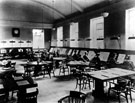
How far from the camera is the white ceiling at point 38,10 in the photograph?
10938 millimetres

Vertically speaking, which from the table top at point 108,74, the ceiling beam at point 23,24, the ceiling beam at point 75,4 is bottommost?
the table top at point 108,74

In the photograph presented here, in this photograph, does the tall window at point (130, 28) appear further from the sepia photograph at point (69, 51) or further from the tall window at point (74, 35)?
the tall window at point (74, 35)

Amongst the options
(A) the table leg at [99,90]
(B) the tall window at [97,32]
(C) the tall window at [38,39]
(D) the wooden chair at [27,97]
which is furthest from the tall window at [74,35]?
(D) the wooden chair at [27,97]

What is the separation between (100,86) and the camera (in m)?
4.33

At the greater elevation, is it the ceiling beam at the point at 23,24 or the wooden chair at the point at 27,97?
the ceiling beam at the point at 23,24

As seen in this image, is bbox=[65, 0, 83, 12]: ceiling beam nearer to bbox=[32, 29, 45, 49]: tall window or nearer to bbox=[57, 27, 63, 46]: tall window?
bbox=[57, 27, 63, 46]: tall window

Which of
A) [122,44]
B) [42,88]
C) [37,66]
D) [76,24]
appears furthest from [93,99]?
[76,24]

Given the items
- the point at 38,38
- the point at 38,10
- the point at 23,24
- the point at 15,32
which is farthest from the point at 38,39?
the point at 38,10

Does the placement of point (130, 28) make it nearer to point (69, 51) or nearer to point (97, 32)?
point (97, 32)

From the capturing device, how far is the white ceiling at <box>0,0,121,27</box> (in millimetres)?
10938

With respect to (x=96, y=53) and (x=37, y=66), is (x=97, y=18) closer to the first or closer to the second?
(x=96, y=53)

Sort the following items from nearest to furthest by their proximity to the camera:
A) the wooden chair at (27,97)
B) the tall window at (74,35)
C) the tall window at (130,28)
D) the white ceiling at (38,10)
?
the wooden chair at (27,97), the tall window at (130,28), the white ceiling at (38,10), the tall window at (74,35)

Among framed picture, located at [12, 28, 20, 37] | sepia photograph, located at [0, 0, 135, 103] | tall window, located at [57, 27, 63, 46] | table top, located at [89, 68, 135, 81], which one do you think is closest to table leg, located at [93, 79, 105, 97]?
sepia photograph, located at [0, 0, 135, 103]

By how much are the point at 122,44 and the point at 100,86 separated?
12.3ft
